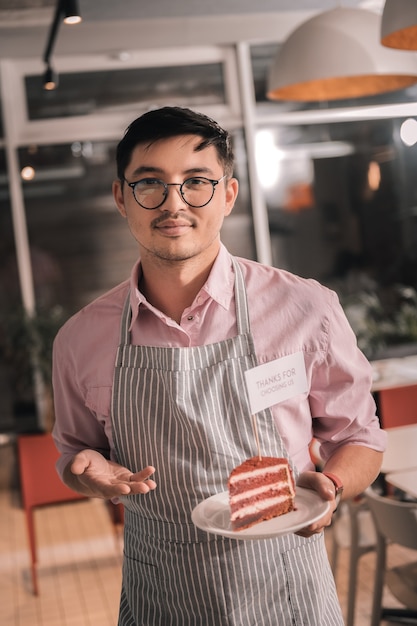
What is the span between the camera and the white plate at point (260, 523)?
1400 mm

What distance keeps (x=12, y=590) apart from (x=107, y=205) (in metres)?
2.92

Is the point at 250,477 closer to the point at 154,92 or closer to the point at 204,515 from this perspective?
the point at 204,515

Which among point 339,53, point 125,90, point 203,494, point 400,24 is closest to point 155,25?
point 125,90

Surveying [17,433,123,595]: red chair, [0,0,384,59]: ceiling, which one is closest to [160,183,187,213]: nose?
[17,433,123,595]: red chair

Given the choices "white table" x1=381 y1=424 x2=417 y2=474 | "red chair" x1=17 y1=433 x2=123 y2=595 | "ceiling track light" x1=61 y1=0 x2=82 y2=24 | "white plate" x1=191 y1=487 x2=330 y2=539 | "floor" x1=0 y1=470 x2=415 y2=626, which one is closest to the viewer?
"white plate" x1=191 y1=487 x2=330 y2=539

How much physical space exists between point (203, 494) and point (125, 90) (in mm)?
4898

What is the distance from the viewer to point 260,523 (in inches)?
60.9

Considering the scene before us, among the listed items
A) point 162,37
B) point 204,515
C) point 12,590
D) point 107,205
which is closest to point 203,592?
point 204,515

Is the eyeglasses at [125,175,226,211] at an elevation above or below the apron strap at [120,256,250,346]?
above

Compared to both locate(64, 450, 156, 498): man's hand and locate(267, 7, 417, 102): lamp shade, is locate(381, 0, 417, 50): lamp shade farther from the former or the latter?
locate(64, 450, 156, 498): man's hand

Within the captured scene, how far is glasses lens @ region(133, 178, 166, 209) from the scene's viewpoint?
1.55 m

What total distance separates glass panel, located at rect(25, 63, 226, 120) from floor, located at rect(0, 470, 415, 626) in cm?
287

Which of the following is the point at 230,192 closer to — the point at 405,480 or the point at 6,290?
the point at 405,480

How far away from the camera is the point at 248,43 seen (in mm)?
6137
